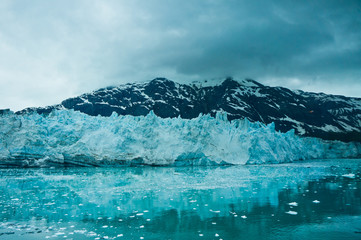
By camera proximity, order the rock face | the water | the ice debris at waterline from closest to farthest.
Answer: the water < the ice debris at waterline < the rock face

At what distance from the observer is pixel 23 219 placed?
764cm

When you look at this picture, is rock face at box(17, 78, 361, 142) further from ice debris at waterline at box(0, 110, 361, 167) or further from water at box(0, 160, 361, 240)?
water at box(0, 160, 361, 240)

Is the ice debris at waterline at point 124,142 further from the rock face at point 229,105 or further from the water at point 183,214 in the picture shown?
the rock face at point 229,105

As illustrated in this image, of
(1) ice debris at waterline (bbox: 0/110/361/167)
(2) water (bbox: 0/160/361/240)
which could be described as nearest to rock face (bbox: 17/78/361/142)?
(1) ice debris at waterline (bbox: 0/110/361/167)

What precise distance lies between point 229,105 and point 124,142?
81.7 metres

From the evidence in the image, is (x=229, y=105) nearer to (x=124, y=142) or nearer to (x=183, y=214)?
(x=124, y=142)

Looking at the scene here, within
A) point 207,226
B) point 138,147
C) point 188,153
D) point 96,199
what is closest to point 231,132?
point 188,153

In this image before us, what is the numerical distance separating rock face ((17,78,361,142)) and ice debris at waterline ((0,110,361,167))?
6635cm

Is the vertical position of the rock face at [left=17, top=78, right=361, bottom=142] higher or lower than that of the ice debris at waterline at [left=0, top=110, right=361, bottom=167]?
higher

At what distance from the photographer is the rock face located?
10000cm

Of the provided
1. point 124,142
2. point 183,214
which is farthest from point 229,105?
point 183,214

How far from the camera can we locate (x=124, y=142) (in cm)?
2894

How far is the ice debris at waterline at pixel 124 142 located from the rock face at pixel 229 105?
218ft

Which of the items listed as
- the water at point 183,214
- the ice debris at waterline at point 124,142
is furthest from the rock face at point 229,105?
the water at point 183,214
